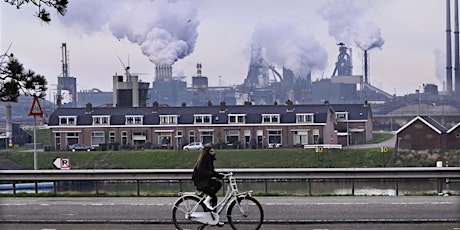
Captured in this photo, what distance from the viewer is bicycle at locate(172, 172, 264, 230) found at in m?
12.5

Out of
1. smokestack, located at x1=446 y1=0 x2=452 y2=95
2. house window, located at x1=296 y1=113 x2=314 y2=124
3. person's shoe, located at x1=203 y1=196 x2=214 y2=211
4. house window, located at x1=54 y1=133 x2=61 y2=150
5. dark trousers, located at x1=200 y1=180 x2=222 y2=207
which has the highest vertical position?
smokestack, located at x1=446 y1=0 x2=452 y2=95

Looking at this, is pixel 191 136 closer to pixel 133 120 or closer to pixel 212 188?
pixel 133 120

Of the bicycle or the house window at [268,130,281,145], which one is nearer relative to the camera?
the bicycle

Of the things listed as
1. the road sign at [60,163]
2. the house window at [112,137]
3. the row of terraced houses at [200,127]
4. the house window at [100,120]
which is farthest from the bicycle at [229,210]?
the house window at [100,120]

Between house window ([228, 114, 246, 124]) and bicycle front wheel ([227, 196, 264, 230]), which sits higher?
house window ([228, 114, 246, 124])

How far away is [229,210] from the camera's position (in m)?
12.6

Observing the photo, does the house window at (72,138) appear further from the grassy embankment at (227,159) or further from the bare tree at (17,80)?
the bare tree at (17,80)

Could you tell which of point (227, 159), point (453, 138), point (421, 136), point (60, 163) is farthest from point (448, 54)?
point (60, 163)

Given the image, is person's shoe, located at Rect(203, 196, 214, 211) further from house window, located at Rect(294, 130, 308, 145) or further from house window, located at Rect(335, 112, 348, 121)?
house window, located at Rect(335, 112, 348, 121)

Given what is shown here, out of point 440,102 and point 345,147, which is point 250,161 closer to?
point 345,147

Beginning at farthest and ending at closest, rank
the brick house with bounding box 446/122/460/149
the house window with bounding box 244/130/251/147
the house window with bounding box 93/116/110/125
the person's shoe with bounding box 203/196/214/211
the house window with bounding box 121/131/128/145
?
1. the house window with bounding box 93/116/110/125
2. the house window with bounding box 121/131/128/145
3. the house window with bounding box 244/130/251/147
4. the brick house with bounding box 446/122/460/149
5. the person's shoe with bounding box 203/196/214/211

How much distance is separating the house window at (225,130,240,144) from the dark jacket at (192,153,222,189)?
59171 mm

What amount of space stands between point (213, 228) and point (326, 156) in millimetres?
51407

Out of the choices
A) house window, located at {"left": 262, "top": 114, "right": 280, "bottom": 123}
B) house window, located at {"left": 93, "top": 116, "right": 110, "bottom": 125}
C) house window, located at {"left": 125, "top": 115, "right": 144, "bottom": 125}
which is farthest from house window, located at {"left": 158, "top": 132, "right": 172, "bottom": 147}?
house window, located at {"left": 262, "top": 114, "right": 280, "bottom": 123}
